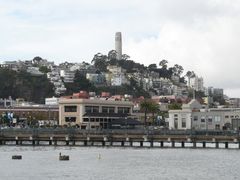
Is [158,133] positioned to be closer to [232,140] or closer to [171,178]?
[232,140]

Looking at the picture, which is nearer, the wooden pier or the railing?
the wooden pier

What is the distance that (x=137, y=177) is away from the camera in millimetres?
83062

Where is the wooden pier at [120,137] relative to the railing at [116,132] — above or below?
below

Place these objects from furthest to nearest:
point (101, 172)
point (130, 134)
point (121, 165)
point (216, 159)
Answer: point (130, 134), point (216, 159), point (121, 165), point (101, 172)

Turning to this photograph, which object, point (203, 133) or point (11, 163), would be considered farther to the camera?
point (203, 133)

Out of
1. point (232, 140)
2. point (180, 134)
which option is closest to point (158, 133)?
point (180, 134)

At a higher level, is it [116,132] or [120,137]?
[116,132]

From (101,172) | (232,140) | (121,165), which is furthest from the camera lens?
(232,140)

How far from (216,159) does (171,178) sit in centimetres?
2966

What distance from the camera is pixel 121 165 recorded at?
9956 centimetres

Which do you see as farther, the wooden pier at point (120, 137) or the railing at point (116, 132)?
the railing at point (116, 132)

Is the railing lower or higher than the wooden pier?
higher

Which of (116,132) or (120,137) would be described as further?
(116,132)

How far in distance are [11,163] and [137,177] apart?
2596 cm
